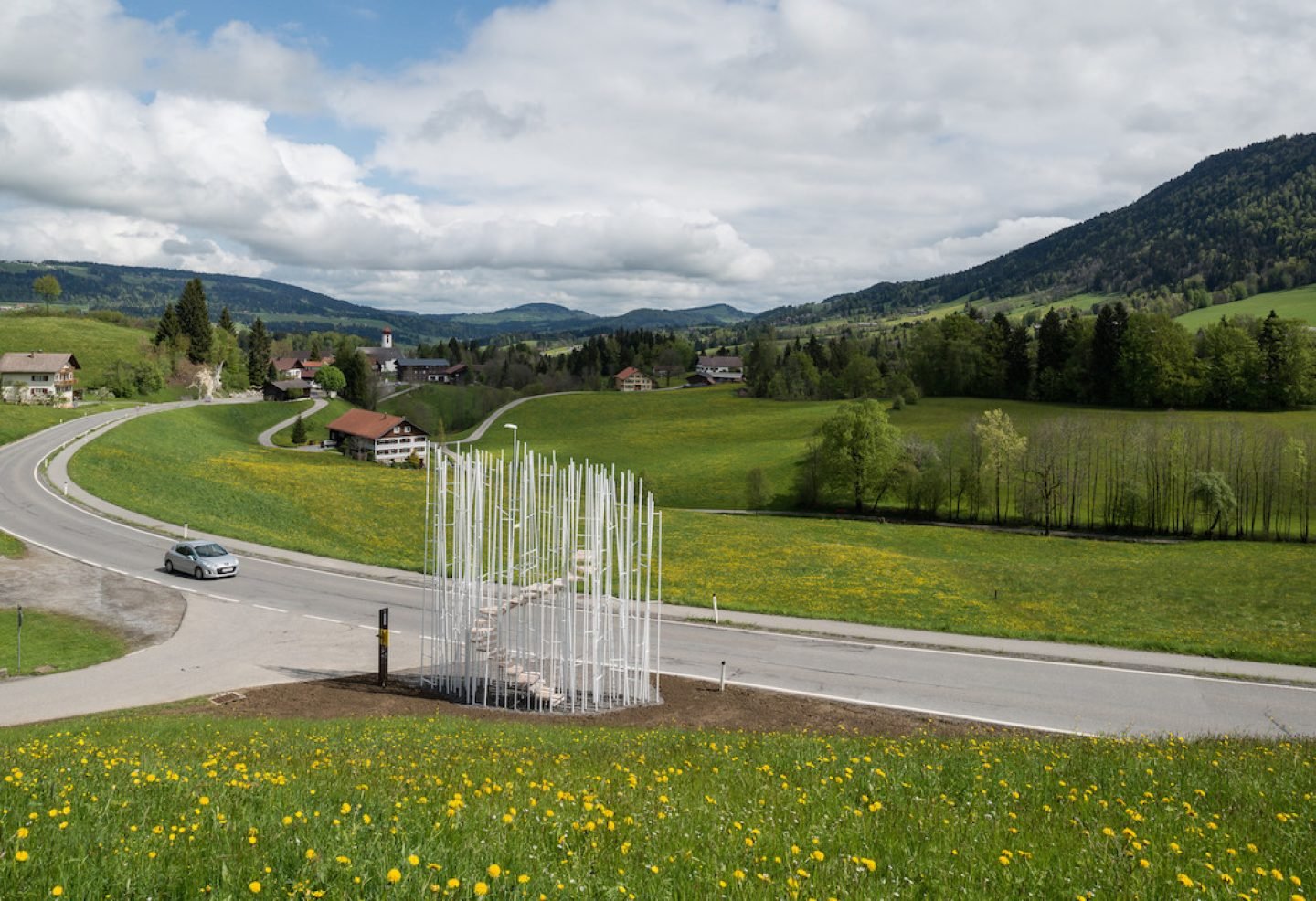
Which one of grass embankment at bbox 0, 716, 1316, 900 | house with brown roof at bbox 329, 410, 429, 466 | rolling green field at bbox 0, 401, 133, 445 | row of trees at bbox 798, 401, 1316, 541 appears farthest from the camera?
house with brown roof at bbox 329, 410, 429, 466

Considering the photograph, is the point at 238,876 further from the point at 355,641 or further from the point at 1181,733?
the point at 355,641

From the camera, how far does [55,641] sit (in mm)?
24609

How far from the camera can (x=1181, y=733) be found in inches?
728

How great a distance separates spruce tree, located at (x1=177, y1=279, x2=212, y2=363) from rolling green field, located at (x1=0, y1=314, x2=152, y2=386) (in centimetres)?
614

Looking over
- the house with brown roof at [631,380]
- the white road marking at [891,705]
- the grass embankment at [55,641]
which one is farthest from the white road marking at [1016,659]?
the house with brown roof at [631,380]

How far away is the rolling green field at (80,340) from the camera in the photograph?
11938 cm

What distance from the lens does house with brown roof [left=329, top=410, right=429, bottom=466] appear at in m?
98.4

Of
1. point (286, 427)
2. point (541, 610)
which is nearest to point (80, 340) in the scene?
point (286, 427)

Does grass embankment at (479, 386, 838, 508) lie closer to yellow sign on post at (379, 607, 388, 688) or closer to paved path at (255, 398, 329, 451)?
paved path at (255, 398, 329, 451)

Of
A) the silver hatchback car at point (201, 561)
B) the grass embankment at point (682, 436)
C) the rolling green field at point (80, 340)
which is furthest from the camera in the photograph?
the rolling green field at point (80, 340)

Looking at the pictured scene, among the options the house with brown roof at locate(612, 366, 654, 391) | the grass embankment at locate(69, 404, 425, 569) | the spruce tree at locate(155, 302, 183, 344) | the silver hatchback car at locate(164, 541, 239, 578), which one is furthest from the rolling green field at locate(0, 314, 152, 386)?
the house with brown roof at locate(612, 366, 654, 391)

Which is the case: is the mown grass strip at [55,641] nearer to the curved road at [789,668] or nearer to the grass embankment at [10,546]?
the curved road at [789,668]

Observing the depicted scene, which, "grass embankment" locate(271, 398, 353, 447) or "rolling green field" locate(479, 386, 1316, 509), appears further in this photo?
"grass embankment" locate(271, 398, 353, 447)

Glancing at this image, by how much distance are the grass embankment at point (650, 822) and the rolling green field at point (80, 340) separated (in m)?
126
